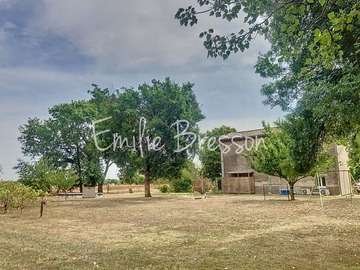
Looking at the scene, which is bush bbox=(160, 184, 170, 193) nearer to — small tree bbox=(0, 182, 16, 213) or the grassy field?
small tree bbox=(0, 182, 16, 213)

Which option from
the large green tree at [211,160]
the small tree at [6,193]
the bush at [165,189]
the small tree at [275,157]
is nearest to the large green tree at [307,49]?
the small tree at [275,157]

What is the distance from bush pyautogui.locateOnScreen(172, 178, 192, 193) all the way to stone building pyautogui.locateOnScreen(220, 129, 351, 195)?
7509 mm

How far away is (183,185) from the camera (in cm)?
4144

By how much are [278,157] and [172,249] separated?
15441 mm

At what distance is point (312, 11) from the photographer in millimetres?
4699

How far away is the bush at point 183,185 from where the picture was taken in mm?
41406

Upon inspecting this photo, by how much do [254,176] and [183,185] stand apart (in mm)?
12051

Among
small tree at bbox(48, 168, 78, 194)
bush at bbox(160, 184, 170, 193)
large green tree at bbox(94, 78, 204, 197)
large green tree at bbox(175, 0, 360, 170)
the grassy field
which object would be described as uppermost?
large green tree at bbox(94, 78, 204, 197)

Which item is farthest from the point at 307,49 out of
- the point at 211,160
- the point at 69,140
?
the point at 69,140

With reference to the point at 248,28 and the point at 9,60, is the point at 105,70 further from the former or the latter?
the point at 248,28

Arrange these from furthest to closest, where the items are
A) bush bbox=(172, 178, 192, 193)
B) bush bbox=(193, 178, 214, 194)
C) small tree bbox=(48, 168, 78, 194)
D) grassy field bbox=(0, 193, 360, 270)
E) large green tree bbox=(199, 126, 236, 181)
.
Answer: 1. bush bbox=(172, 178, 192, 193)
2. large green tree bbox=(199, 126, 236, 181)
3. bush bbox=(193, 178, 214, 194)
4. small tree bbox=(48, 168, 78, 194)
5. grassy field bbox=(0, 193, 360, 270)

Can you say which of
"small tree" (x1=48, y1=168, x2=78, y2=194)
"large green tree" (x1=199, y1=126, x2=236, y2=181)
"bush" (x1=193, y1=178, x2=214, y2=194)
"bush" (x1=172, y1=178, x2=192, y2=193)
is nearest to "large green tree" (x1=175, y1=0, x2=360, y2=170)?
"small tree" (x1=48, y1=168, x2=78, y2=194)

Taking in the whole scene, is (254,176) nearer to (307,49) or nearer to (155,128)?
(155,128)

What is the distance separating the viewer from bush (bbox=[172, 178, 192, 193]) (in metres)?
41.4
